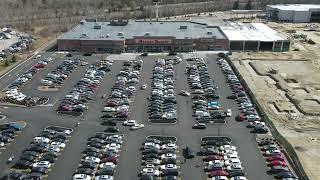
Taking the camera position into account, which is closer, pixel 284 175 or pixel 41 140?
pixel 284 175

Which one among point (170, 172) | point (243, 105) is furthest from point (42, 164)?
point (243, 105)

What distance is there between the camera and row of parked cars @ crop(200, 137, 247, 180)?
3066cm

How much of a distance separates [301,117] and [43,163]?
24.5 m

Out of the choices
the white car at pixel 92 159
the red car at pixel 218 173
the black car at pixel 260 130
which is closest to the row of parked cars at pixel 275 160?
the black car at pixel 260 130

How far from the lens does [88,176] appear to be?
1195 inches

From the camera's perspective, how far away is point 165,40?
63.9 meters

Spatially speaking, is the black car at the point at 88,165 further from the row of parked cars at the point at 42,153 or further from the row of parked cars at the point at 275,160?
the row of parked cars at the point at 275,160

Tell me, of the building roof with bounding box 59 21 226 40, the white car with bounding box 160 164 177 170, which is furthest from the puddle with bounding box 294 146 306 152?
the building roof with bounding box 59 21 226 40

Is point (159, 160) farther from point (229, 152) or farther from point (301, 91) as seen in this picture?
point (301, 91)

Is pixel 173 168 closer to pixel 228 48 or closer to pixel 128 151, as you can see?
pixel 128 151

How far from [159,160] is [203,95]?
14640 mm

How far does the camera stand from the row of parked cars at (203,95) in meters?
40.5

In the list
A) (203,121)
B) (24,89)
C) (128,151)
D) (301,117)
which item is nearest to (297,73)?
(301,117)

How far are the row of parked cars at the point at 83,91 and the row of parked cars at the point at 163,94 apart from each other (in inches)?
253
